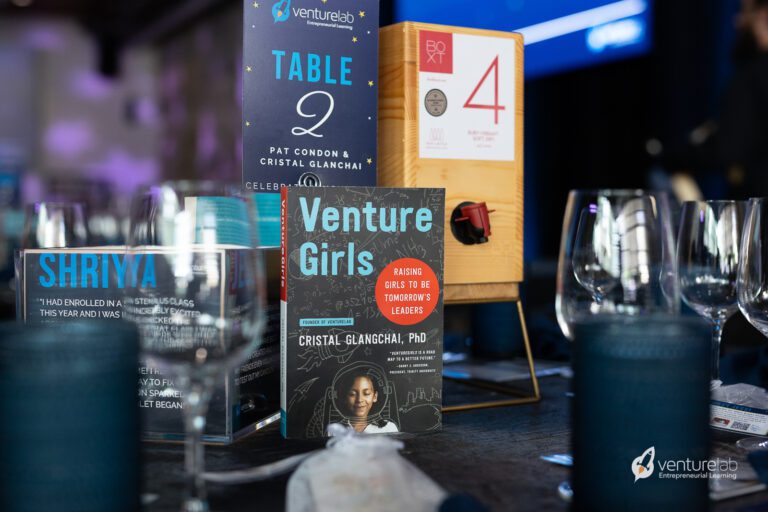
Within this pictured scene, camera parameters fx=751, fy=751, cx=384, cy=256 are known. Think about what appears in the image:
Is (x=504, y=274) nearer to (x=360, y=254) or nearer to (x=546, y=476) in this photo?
(x=360, y=254)

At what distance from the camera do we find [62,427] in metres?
0.51

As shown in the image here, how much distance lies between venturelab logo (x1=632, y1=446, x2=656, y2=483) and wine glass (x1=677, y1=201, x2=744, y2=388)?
1.23ft

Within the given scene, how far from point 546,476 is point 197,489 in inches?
11.9

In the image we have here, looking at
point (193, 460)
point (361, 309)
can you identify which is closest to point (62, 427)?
point (193, 460)

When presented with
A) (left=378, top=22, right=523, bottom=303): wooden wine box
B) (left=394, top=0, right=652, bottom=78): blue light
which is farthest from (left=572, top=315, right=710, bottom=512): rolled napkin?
(left=394, top=0, right=652, bottom=78): blue light

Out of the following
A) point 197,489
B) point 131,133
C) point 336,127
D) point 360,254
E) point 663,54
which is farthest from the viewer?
point 131,133

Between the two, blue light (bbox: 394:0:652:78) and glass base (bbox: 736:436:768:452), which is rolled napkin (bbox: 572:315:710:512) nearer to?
glass base (bbox: 736:436:768:452)

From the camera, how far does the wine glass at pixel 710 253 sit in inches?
33.3

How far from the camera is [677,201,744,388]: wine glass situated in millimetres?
846

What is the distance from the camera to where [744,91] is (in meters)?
2.92

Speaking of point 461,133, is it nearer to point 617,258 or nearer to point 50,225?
point 617,258

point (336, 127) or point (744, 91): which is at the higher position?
point (744, 91)

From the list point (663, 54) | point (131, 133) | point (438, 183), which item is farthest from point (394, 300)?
point (131, 133)

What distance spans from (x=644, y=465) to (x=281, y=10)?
0.67m
